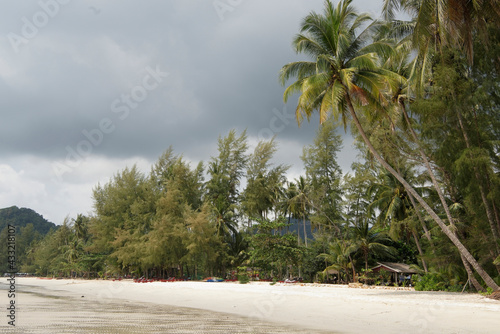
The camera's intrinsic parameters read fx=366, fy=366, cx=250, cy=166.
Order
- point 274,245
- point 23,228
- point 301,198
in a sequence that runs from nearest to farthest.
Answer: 1. point 274,245
2. point 301,198
3. point 23,228

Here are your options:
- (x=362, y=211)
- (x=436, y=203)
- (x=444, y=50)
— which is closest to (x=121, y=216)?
(x=362, y=211)

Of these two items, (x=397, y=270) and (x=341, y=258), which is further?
(x=341, y=258)

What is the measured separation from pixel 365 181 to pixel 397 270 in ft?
30.5

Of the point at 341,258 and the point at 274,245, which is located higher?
the point at 274,245

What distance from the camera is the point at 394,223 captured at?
82.4ft

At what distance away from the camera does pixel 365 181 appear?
32.6 metres

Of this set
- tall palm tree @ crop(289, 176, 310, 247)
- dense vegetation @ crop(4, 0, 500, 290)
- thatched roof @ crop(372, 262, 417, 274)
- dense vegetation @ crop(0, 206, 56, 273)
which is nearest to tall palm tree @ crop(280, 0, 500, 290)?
dense vegetation @ crop(4, 0, 500, 290)

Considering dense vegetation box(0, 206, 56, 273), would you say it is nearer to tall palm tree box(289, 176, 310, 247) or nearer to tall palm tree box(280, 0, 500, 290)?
tall palm tree box(289, 176, 310, 247)

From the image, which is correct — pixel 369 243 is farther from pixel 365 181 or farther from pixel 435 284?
pixel 435 284

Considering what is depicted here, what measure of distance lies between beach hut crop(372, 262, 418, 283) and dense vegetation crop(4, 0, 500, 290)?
100 cm

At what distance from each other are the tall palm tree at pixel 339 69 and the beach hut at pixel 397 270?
11065 mm

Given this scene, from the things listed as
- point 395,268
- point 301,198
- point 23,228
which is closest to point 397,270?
point 395,268

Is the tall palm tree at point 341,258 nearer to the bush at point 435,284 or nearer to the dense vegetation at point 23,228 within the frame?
the bush at point 435,284

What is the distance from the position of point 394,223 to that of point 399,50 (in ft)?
40.3
